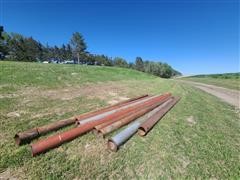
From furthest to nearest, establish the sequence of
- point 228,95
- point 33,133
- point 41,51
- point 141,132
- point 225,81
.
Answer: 1. point 41,51
2. point 225,81
3. point 228,95
4. point 141,132
5. point 33,133

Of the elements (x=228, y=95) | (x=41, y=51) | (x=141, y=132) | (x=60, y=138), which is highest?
(x=41, y=51)

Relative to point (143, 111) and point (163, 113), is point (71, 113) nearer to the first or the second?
point (143, 111)

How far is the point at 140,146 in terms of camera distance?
11.6 ft

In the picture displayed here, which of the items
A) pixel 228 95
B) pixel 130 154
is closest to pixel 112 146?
pixel 130 154

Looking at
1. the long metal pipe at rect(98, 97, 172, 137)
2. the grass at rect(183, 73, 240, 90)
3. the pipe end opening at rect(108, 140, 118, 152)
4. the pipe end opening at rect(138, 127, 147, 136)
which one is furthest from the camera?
the grass at rect(183, 73, 240, 90)

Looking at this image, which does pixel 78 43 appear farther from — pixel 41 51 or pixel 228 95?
pixel 228 95

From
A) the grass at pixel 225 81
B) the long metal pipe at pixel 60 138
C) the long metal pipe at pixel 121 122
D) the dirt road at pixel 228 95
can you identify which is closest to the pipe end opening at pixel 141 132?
the long metal pipe at pixel 121 122

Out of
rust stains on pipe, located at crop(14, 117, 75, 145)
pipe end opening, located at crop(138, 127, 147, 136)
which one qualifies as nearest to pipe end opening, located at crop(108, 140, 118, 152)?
pipe end opening, located at crop(138, 127, 147, 136)

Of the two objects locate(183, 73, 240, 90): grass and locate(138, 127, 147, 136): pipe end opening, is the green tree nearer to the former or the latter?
locate(183, 73, 240, 90): grass

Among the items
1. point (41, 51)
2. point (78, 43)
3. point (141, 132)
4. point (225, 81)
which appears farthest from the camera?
point (41, 51)

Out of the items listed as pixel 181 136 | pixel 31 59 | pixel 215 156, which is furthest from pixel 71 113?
pixel 31 59

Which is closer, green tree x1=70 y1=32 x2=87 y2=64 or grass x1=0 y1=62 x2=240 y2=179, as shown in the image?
grass x1=0 y1=62 x2=240 y2=179

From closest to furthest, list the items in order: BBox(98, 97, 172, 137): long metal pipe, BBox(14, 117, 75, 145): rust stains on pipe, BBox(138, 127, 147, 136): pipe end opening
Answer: BBox(14, 117, 75, 145): rust stains on pipe → BBox(98, 97, 172, 137): long metal pipe → BBox(138, 127, 147, 136): pipe end opening

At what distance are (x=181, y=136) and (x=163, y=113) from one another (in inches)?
59.1
